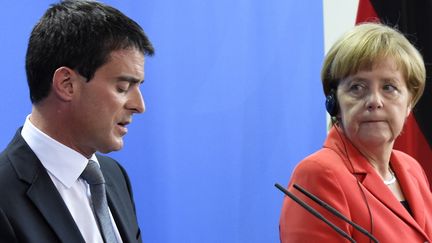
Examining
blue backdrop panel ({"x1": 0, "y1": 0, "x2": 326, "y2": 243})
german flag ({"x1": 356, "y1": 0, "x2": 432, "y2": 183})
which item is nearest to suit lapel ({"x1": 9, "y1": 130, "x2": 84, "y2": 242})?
blue backdrop panel ({"x1": 0, "y1": 0, "x2": 326, "y2": 243})

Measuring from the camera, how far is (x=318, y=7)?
8.92ft

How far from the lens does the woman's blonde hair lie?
1.74 m

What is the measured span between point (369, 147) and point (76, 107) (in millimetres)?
804

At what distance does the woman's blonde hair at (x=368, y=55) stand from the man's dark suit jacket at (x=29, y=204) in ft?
2.68

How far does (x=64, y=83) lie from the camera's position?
4.54 ft

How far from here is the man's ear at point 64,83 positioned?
4.52 feet

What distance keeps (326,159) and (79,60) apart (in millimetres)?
650

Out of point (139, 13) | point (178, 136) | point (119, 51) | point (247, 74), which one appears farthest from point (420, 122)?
point (119, 51)

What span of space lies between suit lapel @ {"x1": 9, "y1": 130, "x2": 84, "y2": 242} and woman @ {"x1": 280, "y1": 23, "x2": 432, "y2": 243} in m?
0.53

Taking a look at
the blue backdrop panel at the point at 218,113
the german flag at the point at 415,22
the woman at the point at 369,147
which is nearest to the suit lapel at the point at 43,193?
the woman at the point at 369,147

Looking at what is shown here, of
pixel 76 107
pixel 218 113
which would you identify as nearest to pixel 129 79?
pixel 76 107

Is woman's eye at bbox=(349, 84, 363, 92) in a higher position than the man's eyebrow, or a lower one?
lower

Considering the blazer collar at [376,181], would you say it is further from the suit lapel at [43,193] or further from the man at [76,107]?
the suit lapel at [43,193]

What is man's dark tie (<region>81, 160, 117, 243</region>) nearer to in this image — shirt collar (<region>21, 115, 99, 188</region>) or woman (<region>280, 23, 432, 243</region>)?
shirt collar (<region>21, 115, 99, 188</region>)
